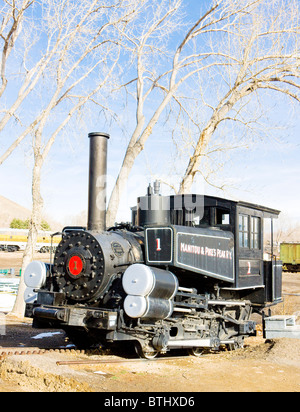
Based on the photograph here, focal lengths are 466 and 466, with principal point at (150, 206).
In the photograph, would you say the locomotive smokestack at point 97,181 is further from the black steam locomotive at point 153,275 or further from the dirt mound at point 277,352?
the dirt mound at point 277,352

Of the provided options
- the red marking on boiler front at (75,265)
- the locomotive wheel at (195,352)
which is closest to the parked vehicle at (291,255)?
the locomotive wheel at (195,352)

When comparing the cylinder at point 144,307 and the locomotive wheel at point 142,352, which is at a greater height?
the cylinder at point 144,307

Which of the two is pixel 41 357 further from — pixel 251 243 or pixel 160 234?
pixel 251 243

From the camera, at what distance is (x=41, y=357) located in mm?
6750

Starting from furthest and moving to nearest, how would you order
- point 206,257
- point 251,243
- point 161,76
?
point 161,76, point 251,243, point 206,257

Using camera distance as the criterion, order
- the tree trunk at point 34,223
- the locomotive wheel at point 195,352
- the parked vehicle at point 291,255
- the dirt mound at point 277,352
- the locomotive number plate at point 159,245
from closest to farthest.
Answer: the locomotive number plate at point 159,245 → the dirt mound at point 277,352 → the locomotive wheel at point 195,352 → the tree trunk at point 34,223 → the parked vehicle at point 291,255

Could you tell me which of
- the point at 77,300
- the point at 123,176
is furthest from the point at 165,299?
the point at 123,176

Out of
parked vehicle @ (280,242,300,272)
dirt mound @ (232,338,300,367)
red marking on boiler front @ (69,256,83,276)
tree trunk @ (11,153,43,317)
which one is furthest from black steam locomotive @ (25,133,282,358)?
parked vehicle @ (280,242,300,272)

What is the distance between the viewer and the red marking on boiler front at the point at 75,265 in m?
7.39

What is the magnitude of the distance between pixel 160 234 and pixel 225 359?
104 inches

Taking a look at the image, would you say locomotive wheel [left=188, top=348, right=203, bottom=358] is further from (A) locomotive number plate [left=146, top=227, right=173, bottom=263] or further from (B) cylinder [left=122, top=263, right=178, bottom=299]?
(A) locomotive number plate [left=146, top=227, right=173, bottom=263]

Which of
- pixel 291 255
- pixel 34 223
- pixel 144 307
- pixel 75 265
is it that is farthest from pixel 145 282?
pixel 291 255

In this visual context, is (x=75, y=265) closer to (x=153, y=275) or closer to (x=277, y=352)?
(x=153, y=275)

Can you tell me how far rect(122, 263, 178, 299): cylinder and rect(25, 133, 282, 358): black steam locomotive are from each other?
0.01 m
